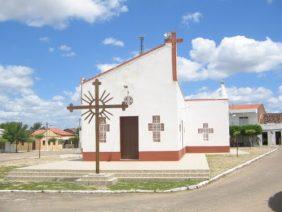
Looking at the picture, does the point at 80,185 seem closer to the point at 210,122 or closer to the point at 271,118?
the point at 210,122

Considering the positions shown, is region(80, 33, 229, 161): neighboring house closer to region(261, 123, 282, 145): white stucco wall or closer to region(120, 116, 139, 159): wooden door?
region(120, 116, 139, 159): wooden door

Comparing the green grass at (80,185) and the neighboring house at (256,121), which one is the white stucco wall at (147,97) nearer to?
the green grass at (80,185)

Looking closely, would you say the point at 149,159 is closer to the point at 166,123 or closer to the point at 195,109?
the point at 166,123

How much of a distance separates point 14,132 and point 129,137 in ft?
142

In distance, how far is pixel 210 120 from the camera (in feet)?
109

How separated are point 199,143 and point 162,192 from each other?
1906cm

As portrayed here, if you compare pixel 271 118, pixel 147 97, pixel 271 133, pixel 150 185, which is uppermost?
pixel 271 118

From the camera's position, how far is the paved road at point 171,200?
37.9 ft

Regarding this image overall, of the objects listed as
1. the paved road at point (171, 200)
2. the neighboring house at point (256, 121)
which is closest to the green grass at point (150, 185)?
the paved road at point (171, 200)

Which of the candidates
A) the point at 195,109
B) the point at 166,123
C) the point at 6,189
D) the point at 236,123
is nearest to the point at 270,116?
the point at 236,123

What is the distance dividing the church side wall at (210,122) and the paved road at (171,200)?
1751 centimetres

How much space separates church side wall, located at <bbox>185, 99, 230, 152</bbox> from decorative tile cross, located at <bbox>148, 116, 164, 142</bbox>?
32.4ft

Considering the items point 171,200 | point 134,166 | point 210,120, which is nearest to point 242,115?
point 210,120

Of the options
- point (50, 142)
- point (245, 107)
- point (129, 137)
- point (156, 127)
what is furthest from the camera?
point (50, 142)
